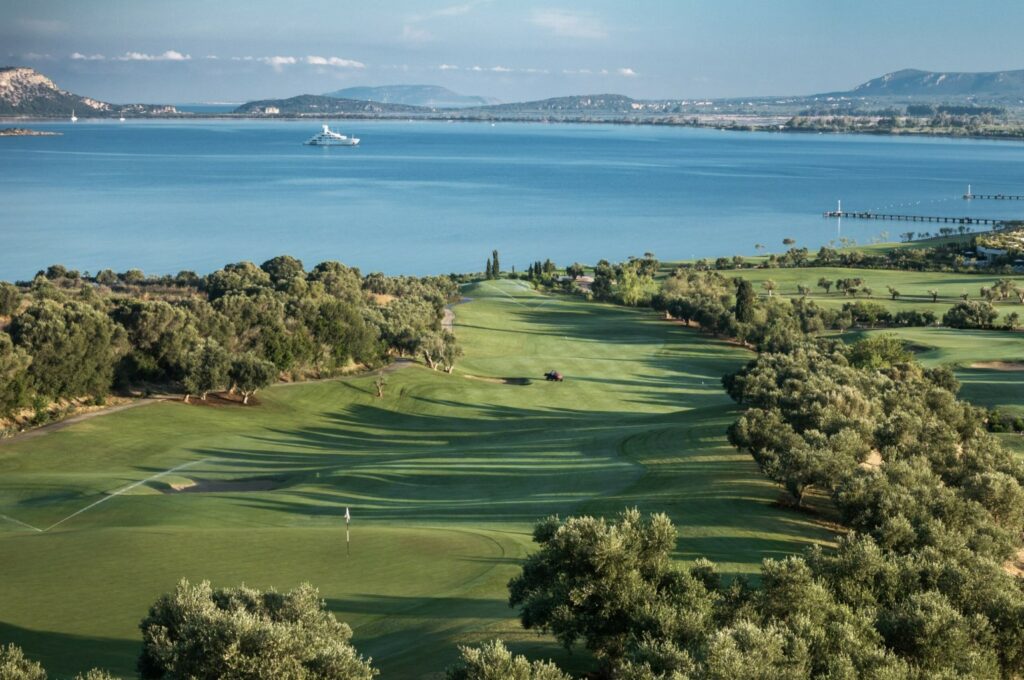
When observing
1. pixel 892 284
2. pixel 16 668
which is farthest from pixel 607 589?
pixel 892 284

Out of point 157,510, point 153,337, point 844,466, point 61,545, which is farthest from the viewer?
point 153,337

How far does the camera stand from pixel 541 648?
21562 mm

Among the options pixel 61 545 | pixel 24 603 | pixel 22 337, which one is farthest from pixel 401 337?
pixel 24 603

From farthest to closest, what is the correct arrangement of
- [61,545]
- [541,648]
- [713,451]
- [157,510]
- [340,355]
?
[340,355]
[713,451]
[157,510]
[61,545]
[541,648]

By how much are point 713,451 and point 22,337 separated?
32409 millimetres

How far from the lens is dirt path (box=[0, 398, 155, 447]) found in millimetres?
45969

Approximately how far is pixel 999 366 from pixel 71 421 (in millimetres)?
50297

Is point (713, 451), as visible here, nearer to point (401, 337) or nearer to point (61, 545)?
point (61, 545)

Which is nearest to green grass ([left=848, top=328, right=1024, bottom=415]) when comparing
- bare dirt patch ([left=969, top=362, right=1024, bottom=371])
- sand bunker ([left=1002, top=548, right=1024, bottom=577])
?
bare dirt patch ([left=969, top=362, right=1024, bottom=371])

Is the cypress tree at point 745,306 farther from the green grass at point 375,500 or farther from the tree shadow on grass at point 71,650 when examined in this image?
the tree shadow on grass at point 71,650

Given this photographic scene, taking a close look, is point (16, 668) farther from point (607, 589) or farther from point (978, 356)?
point (978, 356)

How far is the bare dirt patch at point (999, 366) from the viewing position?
61375 millimetres

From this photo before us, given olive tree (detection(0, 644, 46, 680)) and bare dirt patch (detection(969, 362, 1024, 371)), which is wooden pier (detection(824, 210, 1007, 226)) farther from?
olive tree (detection(0, 644, 46, 680))

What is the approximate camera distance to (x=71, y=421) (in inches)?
1914
